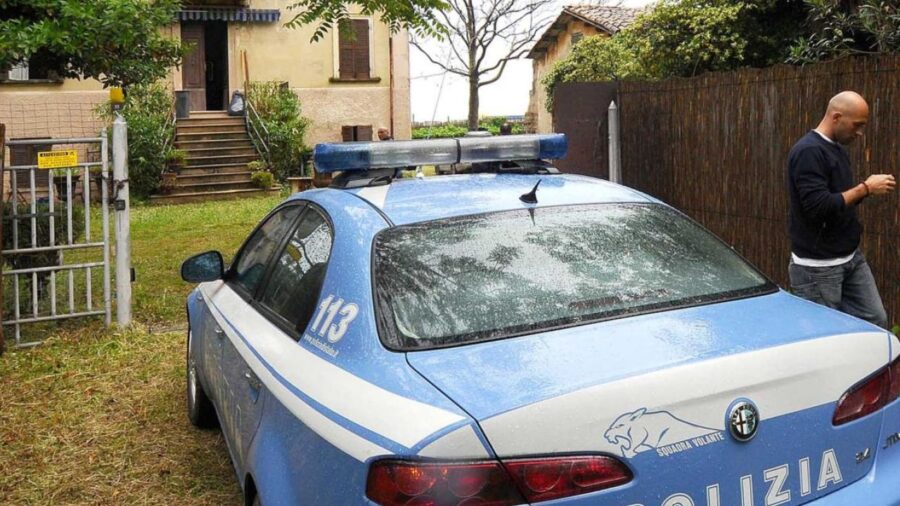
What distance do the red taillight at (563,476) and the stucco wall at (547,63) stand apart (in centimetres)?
2389

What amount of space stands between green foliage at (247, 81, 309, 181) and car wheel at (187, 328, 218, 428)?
1493 cm

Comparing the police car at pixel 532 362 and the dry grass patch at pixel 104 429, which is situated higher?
the police car at pixel 532 362

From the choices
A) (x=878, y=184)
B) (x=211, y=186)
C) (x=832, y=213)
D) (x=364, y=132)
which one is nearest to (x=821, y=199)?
(x=832, y=213)

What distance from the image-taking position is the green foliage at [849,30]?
720 centimetres

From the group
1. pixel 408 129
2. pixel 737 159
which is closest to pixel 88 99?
pixel 408 129

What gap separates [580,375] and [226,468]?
9.33 ft

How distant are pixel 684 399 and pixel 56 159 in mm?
5775

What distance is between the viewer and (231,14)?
2095cm

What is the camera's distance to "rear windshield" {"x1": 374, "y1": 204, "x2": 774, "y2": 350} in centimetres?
258

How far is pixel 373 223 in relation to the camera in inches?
117

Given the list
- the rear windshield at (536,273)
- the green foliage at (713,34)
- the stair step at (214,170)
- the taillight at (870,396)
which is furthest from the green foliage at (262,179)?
the taillight at (870,396)

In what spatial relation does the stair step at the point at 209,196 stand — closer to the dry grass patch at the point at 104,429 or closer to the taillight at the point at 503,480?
the dry grass patch at the point at 104,429

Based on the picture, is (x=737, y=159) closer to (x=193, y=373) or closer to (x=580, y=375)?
(x=193, y=373)

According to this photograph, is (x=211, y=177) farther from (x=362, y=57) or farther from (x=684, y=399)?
(x=684, y=399)
